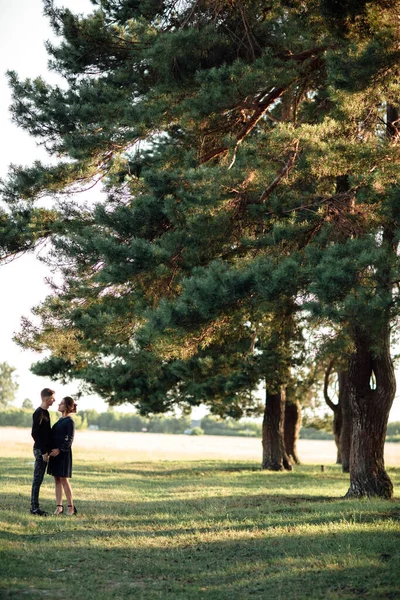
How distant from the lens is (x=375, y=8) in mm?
12125

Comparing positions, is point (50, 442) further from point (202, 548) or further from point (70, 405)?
point (202, 548)

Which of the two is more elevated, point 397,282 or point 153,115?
point 153,115

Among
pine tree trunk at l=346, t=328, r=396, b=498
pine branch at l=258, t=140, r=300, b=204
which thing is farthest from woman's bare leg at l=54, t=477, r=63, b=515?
pine tree trunk at l=346, t=328, r=396, b=498

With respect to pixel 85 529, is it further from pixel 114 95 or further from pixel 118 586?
pixel 114 95

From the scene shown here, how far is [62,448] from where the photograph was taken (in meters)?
12.3

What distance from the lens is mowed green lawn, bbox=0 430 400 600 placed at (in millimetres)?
7684

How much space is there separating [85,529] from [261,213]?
19.7 ft

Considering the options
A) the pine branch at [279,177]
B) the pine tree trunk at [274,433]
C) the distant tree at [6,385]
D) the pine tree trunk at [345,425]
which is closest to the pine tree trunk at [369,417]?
the pine branch at [279,177]

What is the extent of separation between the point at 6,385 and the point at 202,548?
133 metres

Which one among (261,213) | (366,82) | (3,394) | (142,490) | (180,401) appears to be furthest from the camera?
(3,394)

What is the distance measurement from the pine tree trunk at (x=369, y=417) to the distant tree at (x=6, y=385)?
126 metres

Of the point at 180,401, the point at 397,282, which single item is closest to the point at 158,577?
the point at 397,282

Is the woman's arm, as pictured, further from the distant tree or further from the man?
the distant tree

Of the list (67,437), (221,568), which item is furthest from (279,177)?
(221,568)
